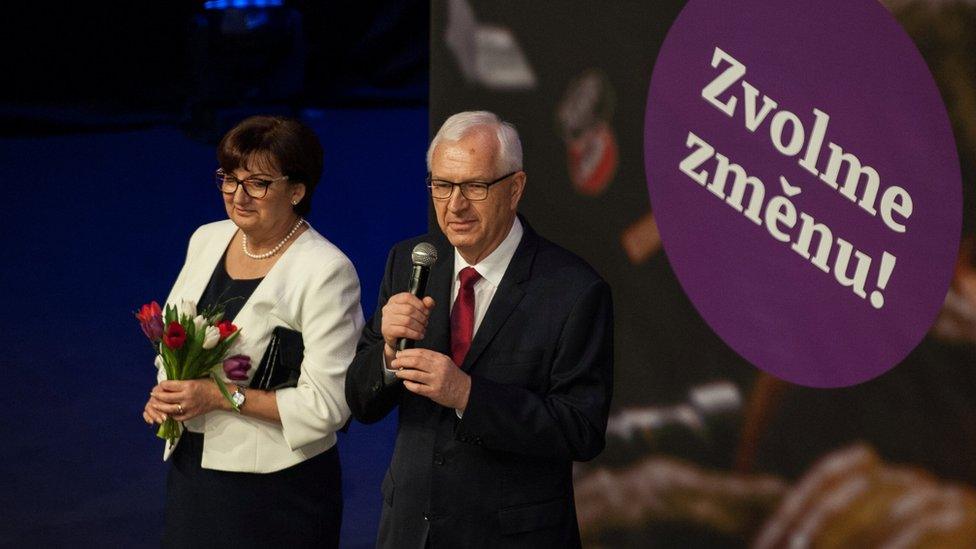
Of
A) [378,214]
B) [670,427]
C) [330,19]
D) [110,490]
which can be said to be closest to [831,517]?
[670,427]

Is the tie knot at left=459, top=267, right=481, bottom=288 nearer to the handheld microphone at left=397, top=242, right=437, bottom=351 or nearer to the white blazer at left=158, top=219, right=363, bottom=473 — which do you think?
the handheld microphone at left=397, top=242, right=437, bottom=351

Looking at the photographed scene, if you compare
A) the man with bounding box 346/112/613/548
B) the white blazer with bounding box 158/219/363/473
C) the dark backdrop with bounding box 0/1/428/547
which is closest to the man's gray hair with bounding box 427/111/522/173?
the man with bounding box 346/112/613/548

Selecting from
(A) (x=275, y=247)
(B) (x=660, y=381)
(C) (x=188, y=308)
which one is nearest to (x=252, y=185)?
(A) (x=275, y=247)

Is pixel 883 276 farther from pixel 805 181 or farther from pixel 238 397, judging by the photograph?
pixel 238 397

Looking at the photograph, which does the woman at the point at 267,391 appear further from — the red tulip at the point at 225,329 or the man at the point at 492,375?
the man at the point at 492,375

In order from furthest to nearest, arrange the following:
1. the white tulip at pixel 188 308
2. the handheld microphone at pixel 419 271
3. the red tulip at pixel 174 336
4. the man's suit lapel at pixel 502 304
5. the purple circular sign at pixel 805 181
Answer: the purple circular sign at pixel 805 181, the white tulip at pixel 188 308, the red tulip at pixel 174 336, the man's suit lapel at pixel 502 304, the handheld microphone at pixel 419 271

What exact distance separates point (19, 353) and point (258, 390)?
4209mm

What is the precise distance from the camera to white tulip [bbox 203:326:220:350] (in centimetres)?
324

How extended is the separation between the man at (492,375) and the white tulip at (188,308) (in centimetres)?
53

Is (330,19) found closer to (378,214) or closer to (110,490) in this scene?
(378,214)

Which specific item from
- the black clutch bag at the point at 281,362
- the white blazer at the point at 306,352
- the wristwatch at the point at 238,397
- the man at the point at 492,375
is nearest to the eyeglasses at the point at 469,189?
the man at the point at 492,375

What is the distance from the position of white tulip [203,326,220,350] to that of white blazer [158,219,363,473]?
0.10 m

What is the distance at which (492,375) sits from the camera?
2.86 metres

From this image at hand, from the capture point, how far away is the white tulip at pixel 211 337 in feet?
10.6
